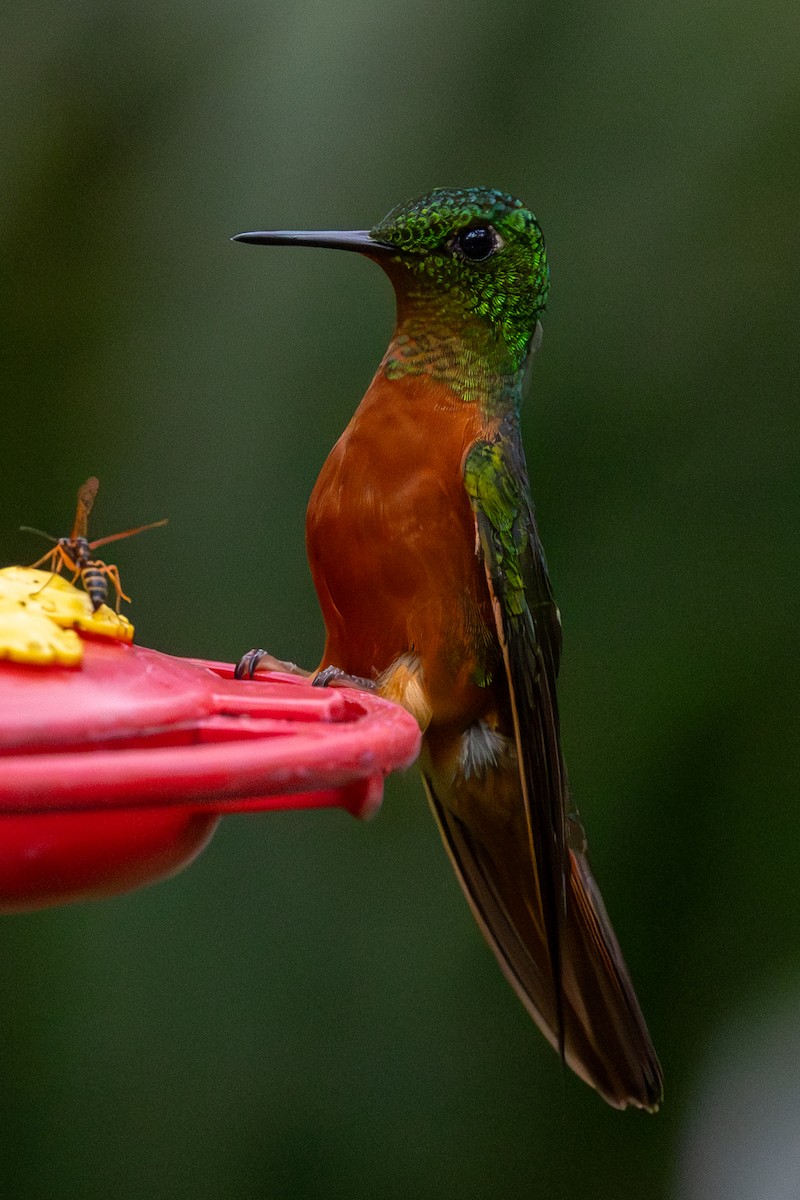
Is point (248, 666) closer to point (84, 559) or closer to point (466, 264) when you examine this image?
point (84, 559)

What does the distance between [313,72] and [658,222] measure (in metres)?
0.90

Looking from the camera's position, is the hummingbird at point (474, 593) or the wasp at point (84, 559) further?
the hummingbird at point (474, 593)

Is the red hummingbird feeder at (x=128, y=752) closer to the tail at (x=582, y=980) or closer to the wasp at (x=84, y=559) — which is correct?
the wasp at (x=84, y=559)

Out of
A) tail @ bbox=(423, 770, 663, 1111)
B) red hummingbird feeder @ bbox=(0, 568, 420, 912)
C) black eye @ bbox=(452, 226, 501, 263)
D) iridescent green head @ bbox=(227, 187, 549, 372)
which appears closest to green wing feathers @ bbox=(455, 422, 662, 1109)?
tail @ bbox=(423, 770, 663, 1111)

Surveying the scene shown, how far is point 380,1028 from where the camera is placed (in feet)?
10.6

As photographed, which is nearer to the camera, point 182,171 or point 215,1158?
point 215,1158

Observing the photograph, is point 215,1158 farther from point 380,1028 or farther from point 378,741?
point 378,741

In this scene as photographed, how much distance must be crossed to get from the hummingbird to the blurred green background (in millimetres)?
462

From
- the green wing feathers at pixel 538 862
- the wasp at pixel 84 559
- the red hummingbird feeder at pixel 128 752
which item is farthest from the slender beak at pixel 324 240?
the red hummingbird feeder at pixel 128 752

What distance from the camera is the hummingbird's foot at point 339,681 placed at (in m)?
2.18

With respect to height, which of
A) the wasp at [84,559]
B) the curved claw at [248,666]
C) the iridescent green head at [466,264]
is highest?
the iridescent green head at [466,264]

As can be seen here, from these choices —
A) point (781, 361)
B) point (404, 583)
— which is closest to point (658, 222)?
point (781, 361)

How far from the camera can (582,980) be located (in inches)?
102

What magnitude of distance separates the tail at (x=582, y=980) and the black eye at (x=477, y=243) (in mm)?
1118
